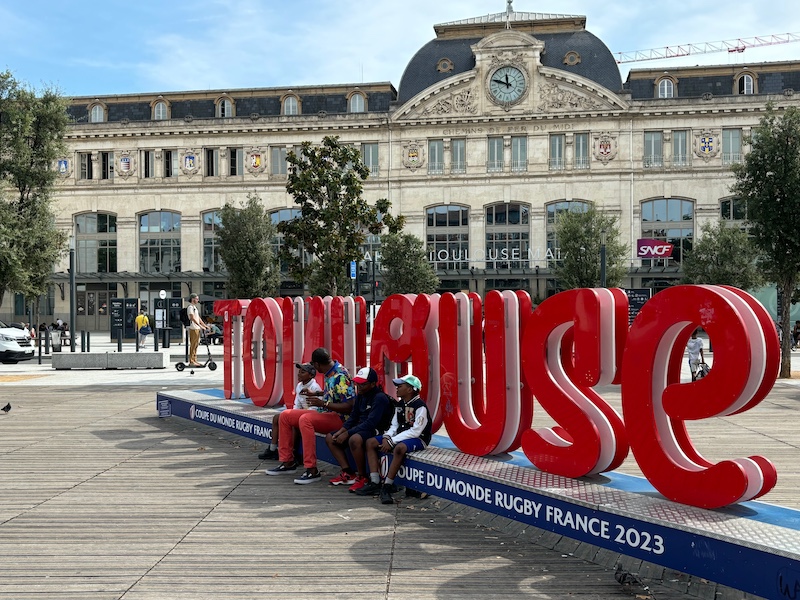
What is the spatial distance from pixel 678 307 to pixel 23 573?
5.31m

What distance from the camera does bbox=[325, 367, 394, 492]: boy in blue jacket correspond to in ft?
27.5

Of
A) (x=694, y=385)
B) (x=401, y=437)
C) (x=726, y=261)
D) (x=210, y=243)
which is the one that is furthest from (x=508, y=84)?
(x=694, y=385)

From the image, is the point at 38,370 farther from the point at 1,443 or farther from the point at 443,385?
the point at 443,385

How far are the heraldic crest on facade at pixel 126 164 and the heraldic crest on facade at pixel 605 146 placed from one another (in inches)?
1298

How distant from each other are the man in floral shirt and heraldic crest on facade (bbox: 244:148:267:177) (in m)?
49.2

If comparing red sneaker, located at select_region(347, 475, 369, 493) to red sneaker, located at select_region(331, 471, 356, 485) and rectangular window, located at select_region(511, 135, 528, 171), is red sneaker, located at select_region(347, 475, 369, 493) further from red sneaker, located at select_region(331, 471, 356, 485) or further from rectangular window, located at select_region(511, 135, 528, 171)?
rectangular window, located at select_region(511, 135, 528, 171)

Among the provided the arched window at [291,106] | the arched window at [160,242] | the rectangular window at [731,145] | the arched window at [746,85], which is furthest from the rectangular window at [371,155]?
the arched window at [746,85]

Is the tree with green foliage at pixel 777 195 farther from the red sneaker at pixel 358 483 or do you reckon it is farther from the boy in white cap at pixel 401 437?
the red sneaker at pixel 358 483

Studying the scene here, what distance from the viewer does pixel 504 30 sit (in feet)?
172

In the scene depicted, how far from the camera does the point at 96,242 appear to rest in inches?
2304

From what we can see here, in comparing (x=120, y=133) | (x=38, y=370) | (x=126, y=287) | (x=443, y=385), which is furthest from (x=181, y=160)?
(x=443, y=385)

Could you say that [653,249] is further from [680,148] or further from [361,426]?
[361,426]

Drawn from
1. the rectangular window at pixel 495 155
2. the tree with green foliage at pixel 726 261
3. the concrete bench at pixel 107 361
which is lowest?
the concrete bench at pixel 107 361

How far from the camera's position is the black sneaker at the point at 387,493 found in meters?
7.81
